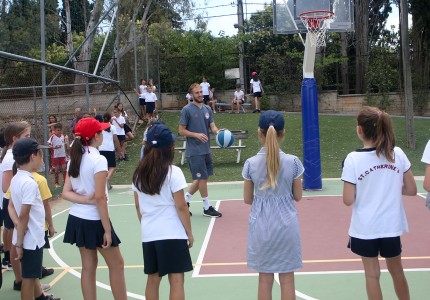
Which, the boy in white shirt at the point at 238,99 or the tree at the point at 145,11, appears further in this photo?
the tree at the point at 145,11

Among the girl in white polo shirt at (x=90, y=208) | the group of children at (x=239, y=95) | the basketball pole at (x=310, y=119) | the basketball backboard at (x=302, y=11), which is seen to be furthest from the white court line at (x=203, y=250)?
the group of children at (x=239, y=95)

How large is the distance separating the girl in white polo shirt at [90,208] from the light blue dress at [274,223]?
48.5 inches

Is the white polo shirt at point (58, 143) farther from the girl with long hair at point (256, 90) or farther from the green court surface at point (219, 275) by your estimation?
the girl with long hair at point (256, 90)

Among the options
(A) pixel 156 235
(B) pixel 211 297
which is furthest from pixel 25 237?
(B) pixel 211 297

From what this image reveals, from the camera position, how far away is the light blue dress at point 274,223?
423 centimetres

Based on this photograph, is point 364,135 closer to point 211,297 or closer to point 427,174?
point 427,174

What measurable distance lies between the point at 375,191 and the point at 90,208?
235 cm

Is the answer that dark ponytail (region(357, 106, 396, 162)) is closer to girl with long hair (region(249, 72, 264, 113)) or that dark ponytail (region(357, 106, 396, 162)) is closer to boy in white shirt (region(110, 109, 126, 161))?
boy in white shirt (region(110, 109, 126, 161))

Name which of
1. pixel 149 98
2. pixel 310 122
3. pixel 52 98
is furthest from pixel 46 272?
pixel 149 98

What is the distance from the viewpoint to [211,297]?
548 cm

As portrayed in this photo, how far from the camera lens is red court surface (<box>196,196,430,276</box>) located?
20.8 feet

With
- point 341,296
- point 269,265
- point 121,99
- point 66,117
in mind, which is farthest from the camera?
point 121,99

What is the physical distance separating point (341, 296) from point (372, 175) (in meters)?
1.59

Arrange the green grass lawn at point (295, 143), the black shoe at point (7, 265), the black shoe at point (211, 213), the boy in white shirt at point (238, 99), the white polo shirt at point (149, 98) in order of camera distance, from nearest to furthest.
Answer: the black shoe at point (7, 265), the black shoe at point (211, 213), the green grass lawn at point (295, 143), the white polo shirt at point (149, 98), the boy in white shirt at point (238, 99)
